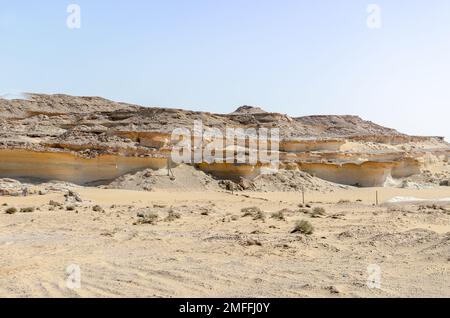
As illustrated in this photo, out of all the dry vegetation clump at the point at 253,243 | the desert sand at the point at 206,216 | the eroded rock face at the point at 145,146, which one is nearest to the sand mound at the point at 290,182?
the desert sand at the point at 206,216

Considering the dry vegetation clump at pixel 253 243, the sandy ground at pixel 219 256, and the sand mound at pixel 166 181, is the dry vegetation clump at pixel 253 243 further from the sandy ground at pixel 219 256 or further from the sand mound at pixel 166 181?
the sand mound at pixel 166 181

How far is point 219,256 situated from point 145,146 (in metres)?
26.4

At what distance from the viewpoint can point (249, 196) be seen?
28.1m

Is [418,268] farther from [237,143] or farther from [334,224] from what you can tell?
[237,143]

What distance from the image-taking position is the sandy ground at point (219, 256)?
272 inches

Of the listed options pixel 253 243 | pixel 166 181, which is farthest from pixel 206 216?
pixel 166 181

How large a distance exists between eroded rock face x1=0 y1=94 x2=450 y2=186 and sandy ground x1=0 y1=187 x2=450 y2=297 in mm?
12858

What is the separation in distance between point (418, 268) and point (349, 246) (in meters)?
2.42

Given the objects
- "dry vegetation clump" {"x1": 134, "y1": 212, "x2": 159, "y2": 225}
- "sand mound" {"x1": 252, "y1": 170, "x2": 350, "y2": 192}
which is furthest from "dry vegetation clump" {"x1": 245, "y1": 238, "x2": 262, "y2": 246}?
"sand mound" {"x1": 252, "y1": 170, "x2": 350, "y2": 192}

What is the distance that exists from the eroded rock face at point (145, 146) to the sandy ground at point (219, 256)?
12.9 metres

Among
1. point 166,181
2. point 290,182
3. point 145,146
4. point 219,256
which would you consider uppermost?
point 145,146

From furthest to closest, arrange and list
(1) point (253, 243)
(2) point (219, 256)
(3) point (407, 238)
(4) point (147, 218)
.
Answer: (4) point (147, 218) → (3) point (407, 238) → (1) point (253, 243) → (2) point (219, 256)

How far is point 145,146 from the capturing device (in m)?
35.1

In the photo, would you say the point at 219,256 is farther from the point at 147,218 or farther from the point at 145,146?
the point at 145,146
